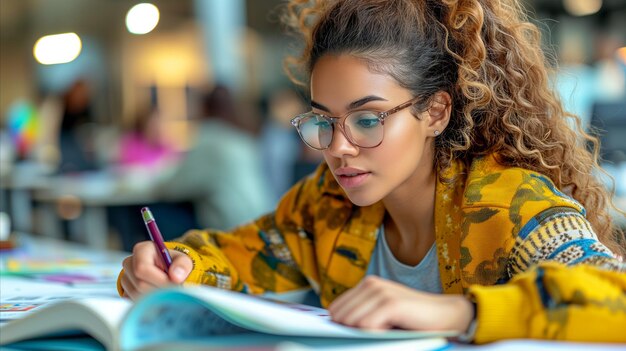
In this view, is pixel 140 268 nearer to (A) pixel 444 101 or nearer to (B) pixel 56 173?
(A) pixel 444 101

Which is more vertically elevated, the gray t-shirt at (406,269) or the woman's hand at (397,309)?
the woman's hand at (397,309)

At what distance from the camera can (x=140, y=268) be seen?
1273 mm

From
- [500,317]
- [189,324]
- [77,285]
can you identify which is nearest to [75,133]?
[77,285]

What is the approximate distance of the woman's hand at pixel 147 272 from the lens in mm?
1271

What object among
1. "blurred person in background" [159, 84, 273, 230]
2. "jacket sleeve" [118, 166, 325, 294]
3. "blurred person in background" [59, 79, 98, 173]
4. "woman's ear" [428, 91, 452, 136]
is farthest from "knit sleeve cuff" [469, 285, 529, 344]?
"blurred person in background" [59, 79, 98, 173]

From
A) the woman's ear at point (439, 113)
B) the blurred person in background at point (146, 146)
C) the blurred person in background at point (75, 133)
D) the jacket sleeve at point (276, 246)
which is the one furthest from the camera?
the blurred person in background at point (146, 146)

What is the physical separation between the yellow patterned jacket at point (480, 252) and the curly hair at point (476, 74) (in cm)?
7

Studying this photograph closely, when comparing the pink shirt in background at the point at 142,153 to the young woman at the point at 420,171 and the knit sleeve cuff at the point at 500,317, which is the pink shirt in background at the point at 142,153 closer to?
the young woman at the point at 420,171

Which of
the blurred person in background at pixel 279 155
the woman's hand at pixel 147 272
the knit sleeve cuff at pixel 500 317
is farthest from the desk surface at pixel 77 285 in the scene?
the blurred person in background at pixel 279 155

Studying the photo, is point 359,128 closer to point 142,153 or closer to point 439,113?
point 439,113

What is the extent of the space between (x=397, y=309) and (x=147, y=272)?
51cm

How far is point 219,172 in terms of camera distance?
4.60m

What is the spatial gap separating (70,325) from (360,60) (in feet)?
2.34

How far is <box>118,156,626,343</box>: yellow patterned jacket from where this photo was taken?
3.02 ft
